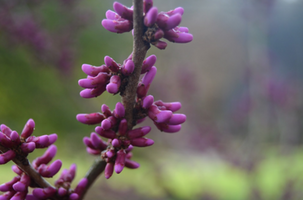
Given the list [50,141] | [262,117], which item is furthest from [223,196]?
[50,141]

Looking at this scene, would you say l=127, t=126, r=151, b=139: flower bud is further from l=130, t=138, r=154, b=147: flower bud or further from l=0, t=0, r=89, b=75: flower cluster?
l=0, t=0, r=89, b=75: flower cluster

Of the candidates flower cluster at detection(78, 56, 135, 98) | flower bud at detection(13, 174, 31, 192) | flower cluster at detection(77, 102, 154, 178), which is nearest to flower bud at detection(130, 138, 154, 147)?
flower cluster at detection(77, 102, 154, 178)

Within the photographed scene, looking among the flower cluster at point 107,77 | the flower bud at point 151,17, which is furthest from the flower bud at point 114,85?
the flower bud at point 151,17

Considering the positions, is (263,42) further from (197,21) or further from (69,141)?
(197,21)

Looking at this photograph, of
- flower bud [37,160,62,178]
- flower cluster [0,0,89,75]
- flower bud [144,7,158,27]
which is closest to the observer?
flower bud [144,7,158,27]

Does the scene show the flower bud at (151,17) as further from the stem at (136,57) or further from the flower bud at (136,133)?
the flower bud at (136,133)

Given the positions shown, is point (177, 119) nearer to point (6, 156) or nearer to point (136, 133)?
point (136, 133)

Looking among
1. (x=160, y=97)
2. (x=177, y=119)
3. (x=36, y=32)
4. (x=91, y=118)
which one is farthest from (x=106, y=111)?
(x=160, y=97)
